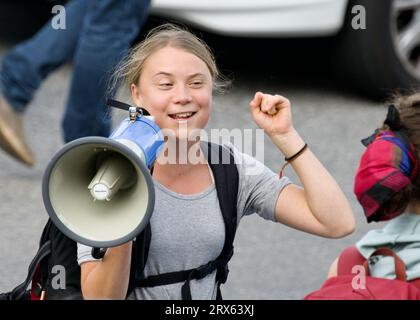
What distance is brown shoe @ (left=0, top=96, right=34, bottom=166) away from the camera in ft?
17.3

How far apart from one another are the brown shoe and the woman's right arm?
2.51 meters

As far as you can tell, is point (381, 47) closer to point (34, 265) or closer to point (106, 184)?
point (34, 265)

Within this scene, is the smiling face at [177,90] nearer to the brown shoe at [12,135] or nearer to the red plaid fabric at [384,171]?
the red plaid fabric at [384,171]

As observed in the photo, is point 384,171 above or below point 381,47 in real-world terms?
below

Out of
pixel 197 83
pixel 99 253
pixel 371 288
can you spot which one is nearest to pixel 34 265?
pixel 99 253

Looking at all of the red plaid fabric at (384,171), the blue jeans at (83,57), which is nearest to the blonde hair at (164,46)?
the red plaid fabric at (384,171)

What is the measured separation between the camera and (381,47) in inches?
242

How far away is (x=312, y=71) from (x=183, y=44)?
153 inches

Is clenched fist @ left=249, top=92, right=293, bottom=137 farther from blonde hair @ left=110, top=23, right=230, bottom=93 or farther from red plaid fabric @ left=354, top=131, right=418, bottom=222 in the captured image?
red plaid fabric @ left=354, top=131, right=418, bottom=222

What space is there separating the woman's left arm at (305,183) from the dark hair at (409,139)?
0.15 metres

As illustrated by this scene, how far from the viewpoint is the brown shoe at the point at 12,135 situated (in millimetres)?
5270

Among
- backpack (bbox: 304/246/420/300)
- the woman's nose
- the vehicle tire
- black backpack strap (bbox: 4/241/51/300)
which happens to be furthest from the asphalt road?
the woman's nose

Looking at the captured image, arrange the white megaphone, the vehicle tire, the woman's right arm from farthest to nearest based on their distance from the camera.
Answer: the vehicle tire → the woman's right arm → the white megaphone

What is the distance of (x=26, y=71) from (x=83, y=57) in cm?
40
